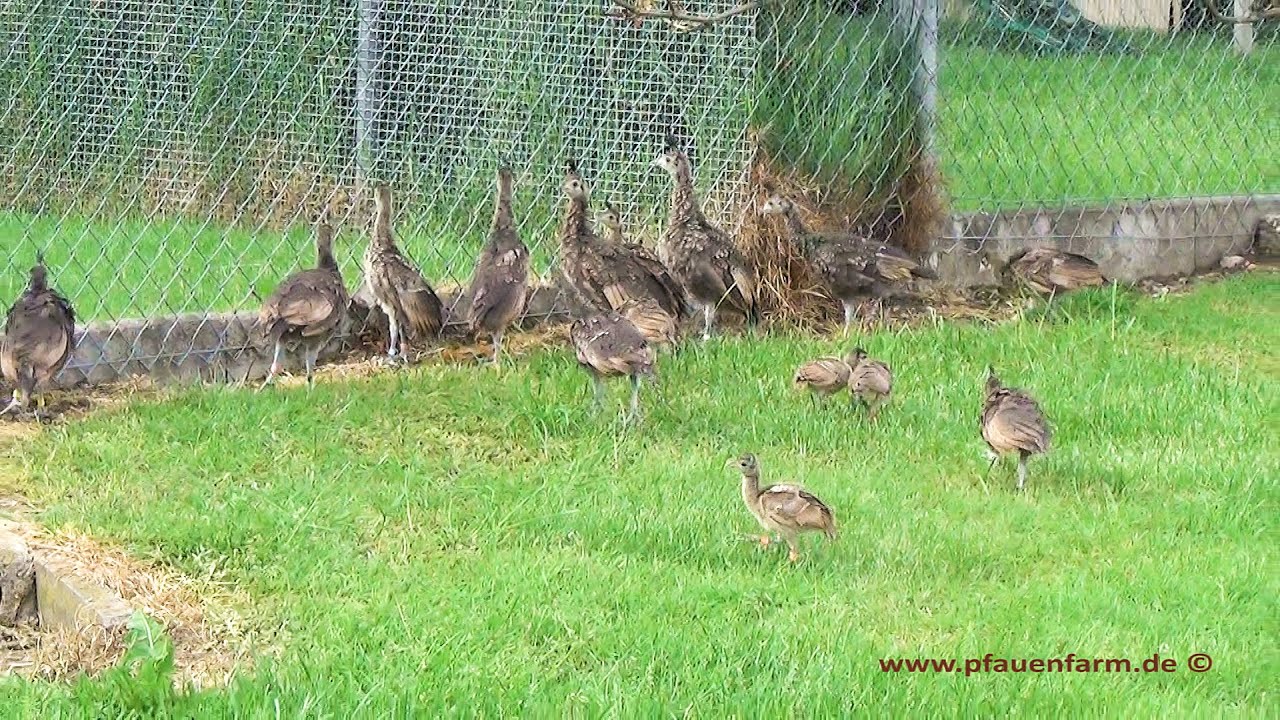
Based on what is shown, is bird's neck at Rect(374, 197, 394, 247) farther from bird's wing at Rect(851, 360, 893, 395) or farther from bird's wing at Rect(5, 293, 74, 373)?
bird's wing at Rect(851, 360, 893, 395)

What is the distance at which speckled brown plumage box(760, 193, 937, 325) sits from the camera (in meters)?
9.60

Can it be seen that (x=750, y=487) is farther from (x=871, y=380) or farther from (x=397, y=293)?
(x=397, y=293)

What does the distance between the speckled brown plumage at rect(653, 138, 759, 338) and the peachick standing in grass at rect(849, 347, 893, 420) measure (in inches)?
64.2

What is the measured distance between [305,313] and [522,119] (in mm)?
2464

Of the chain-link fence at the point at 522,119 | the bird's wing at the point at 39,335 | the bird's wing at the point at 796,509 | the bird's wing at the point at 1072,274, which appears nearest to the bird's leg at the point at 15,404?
the bird's wing at the point at 39,335

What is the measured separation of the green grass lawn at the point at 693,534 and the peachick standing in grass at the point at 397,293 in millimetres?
393

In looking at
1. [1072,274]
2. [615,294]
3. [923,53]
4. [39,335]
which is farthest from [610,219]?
[39,335]

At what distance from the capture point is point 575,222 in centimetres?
948

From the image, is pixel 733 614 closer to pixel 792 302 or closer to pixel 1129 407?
pixel 1129 407

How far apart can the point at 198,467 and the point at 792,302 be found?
13.0ft

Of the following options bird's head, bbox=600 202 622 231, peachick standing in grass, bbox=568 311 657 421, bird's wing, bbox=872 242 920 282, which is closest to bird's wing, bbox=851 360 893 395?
peachick standing in grass, bbox=568 311 657 421

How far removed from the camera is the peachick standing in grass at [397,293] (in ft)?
29.4

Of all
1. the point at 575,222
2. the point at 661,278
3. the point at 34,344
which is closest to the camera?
the point at 34,344

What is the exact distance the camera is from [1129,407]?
7996 mm
